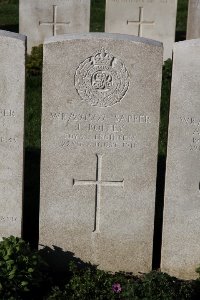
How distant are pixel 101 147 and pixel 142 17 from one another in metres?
7.15

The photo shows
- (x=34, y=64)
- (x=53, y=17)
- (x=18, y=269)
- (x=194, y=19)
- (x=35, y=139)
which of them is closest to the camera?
(x=18, y=269)

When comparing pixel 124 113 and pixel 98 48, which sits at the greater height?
pixel 98 48

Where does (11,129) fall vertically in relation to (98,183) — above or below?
above

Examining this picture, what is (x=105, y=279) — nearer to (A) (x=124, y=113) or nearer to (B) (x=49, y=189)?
(B) (x=49, y=189)

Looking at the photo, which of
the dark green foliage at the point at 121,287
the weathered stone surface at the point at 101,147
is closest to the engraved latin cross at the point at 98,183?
the weathered stone surface at the point at 101,147

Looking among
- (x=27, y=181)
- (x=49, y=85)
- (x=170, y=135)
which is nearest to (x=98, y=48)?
(x=49, y=85)

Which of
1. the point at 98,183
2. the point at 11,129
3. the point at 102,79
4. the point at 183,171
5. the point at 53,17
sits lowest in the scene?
the point at 98,183

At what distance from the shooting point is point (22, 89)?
19.8ft

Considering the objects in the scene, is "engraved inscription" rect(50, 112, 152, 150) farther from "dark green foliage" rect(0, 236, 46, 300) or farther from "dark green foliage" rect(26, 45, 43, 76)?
"dark green foliage" rect(26, 45, 43, 76)

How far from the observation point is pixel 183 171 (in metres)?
6.31

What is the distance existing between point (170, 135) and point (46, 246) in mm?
1390

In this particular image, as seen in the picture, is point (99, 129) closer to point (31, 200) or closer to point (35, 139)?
point (31, 200)

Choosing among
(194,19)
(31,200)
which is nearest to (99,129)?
(31,200)

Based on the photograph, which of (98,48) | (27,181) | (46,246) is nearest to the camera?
(98,48)
